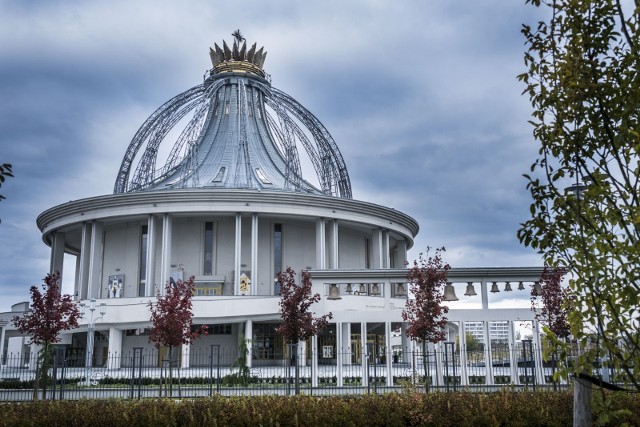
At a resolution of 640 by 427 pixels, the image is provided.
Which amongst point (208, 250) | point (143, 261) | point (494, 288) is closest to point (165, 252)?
point (208, 250)

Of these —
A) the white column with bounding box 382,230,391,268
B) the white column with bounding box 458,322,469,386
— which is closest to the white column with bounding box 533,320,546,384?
the white column with bounding box 458,322,469,386

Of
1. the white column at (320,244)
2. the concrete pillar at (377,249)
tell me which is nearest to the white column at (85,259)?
the white column at (320,244)

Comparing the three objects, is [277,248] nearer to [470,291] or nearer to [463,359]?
A: [470,291]

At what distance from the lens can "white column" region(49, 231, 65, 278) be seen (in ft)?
184

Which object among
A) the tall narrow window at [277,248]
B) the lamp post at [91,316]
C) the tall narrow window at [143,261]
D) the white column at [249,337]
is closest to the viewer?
the lamp post at [91,316]

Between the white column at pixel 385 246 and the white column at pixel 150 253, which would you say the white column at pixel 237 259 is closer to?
the white column at pixel 150 253

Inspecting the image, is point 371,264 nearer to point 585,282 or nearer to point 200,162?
point 200,162

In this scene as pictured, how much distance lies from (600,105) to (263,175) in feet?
173

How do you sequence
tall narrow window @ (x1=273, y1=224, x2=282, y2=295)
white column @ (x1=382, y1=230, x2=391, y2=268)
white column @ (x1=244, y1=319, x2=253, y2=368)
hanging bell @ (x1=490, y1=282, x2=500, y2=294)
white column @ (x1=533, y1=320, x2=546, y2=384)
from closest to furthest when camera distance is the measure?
white column @ (x1=533, y1=320, x2=546, y2=384) < hanging bell @ (x1=490, y1=282, x2=500, y2=294) < white column @ (x1=244, y1=319, x2=253, y2=368) < tall narrow window @ (x1=273, y1=224, x2=282, y2=295) < white column @ (x1=382, y1=230, x2=391, y2=268)

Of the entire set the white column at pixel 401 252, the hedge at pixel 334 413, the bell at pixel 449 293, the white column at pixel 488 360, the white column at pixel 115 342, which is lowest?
the hedge at pixel 334 413

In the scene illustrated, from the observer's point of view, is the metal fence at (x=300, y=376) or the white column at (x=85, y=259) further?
the white column at (x=85, y=259)

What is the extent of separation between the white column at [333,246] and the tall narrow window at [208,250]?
31.4 ft

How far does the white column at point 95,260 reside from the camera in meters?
51.8

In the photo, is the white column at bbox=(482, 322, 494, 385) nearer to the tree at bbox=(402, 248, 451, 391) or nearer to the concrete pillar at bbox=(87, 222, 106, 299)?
the tree at bbox=(402, 248, 451, 391)
